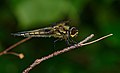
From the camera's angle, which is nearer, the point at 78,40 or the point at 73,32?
the point at 73,32

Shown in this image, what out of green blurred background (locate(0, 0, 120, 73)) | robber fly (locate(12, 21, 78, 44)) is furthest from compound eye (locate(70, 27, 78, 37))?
green blurred background (locate(0, 0, 120, 73))

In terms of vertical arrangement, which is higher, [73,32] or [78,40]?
[78,40]

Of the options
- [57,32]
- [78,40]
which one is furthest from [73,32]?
[78,40]

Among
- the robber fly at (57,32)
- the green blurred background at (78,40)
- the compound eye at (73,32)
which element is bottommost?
the compound eye at (73,32)

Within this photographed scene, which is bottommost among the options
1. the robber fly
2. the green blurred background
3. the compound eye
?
the compound eye

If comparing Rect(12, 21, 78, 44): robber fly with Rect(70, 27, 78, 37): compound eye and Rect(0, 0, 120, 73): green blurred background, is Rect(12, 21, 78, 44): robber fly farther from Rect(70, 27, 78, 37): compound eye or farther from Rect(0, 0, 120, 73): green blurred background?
Rect(0, 0, 120, 73): green blurred background

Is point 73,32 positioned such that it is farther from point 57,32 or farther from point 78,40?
point 78,40

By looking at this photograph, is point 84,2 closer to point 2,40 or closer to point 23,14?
point 23,14

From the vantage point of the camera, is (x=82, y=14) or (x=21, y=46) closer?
(x=82, y=14)

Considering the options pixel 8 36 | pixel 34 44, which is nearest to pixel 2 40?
pixel 8 36

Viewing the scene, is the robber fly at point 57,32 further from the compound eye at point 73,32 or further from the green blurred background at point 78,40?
the green blurred background at point 78,40

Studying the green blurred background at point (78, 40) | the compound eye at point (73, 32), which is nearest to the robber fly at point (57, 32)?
the compound eye at point (73, 32)
